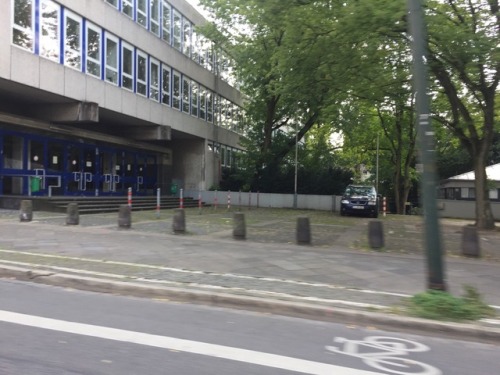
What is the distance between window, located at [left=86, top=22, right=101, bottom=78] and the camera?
20647mm

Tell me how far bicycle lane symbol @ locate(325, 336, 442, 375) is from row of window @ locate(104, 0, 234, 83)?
70.6 ft

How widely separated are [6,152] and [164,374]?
18121 millimetres

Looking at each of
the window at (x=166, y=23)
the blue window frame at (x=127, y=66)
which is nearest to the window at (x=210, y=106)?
the window at (x=166, y=23)

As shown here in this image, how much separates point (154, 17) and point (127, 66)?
4.62 metres

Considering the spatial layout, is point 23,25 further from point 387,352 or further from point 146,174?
point 387,352

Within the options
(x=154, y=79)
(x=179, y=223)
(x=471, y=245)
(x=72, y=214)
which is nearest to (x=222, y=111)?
(x=154, y=79)

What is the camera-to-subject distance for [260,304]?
6457 mm

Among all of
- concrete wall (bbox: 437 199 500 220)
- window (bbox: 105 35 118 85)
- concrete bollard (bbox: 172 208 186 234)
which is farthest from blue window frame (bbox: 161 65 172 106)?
concrete wall (bbox: 437 199 500 220)

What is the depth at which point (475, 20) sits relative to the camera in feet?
51.0

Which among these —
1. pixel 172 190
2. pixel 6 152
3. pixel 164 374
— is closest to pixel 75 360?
pixel 164 374

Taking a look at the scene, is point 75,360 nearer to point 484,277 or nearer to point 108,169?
point 484,277

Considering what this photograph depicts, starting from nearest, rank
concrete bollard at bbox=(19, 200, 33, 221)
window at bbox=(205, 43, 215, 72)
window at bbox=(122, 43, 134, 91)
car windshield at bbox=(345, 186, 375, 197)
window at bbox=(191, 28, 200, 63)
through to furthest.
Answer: concrete bollard at bbox=(19, 200, 33, 221) → window at bbox=(122, 43, 134, 91) → car windshield at bbox=(345, 186, 375, 197) → window at bbox=(191, 28, 200, 63) → window at bbox=(205, 43, 215, 72)

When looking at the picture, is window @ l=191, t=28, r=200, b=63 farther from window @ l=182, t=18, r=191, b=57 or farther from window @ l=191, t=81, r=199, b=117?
window @ l=191, t=81, r=199, b=117

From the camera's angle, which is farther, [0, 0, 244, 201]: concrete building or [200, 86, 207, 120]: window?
[200, 86, 207, 120]: window
